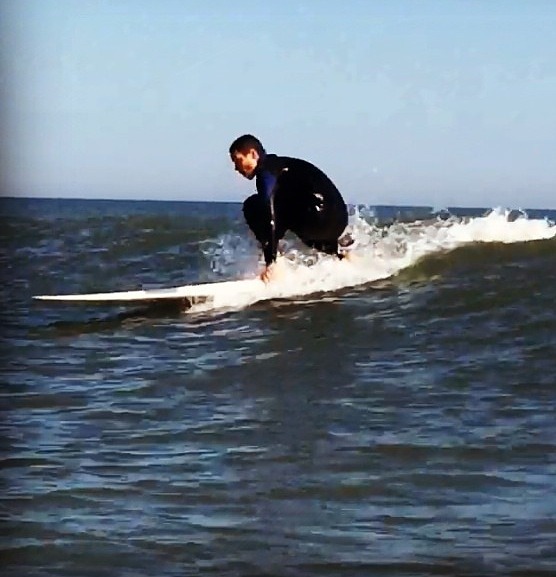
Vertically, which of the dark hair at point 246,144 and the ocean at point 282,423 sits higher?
the dark hair at point 246,144

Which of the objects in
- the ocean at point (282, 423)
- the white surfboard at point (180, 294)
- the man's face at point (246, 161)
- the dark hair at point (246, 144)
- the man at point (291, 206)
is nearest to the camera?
the ocean at point (282, 423)

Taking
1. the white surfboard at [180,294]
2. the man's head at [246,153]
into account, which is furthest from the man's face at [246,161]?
the white surfboard at [180,294]

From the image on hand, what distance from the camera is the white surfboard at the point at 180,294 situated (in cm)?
144

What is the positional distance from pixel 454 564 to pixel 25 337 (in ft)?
2.25

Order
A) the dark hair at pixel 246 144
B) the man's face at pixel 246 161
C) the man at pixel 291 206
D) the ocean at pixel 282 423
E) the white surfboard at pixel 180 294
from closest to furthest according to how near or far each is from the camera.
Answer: the ocean at pixel 282 423
the dark hair at pixel 246 144
the man's face at pixel 246 161
the man at pixel 291 206
the white surfboard at pixel 180 294

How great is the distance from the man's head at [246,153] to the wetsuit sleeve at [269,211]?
0.30 ft

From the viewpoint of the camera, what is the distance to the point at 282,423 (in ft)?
3.15

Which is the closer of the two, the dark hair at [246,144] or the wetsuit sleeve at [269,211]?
the dark hair at [246,144]

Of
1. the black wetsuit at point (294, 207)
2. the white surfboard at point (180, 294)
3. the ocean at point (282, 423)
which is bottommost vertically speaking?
the ocean at point (282, 423)

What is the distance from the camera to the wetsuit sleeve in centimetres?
141

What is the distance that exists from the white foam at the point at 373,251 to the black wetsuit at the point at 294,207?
0.02m

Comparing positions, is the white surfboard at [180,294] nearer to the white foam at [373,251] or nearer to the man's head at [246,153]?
the white foam at [373,251]

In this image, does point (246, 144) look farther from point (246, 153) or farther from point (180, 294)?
point (180, 294)

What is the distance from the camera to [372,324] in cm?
127
